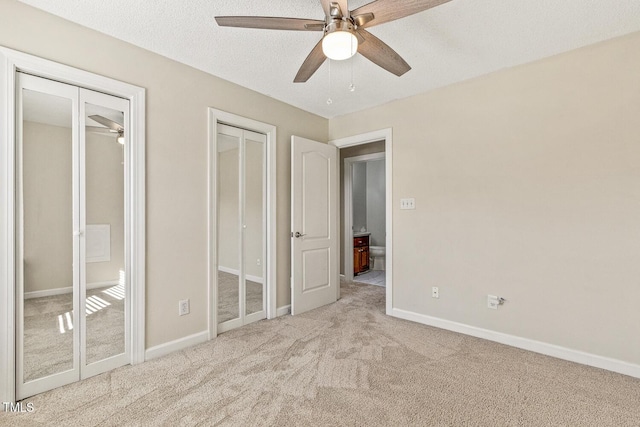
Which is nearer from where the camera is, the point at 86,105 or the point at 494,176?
the point at 86,105

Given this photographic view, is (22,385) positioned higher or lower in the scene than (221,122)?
lower

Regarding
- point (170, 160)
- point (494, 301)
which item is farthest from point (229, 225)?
point (494, 301)

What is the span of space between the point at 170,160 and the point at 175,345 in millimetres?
1601

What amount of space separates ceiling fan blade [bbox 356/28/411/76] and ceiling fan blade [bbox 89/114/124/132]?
6.27 ft

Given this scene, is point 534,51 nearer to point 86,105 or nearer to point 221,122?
point 221,122

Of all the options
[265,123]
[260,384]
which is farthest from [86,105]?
[260,384]

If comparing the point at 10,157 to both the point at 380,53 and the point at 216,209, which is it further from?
the point at 380,53

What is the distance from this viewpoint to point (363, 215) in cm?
696

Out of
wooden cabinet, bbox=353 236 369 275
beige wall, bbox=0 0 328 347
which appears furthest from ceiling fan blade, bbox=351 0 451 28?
wooden cabinet, bbox=353 236 369 275

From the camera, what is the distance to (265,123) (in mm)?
3389

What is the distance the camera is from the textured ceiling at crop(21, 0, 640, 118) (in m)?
1.95

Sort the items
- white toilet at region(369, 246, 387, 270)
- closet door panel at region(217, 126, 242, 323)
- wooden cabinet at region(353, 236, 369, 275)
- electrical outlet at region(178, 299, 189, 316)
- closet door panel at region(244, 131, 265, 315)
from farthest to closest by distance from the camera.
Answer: white toilet at region(369, 246, 387, 270) < wooden cabinet at region(353, 236, 369, 275) < closet door panel at region(244, 131, 265, 315) < closet door panel at region(217, 126, 242, 323) < electrical outlet at region(178, 299, 189, 316)

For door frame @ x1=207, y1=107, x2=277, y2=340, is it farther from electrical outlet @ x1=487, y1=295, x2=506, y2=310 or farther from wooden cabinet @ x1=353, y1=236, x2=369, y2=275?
wooden cabinet @ x1=353, y1=236, x2=369, y2=275

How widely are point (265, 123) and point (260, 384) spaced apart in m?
2.56
